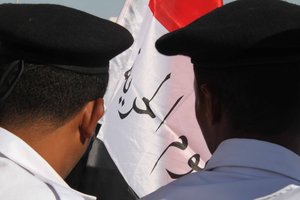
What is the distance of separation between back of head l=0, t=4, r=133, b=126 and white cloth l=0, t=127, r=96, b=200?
7 cm

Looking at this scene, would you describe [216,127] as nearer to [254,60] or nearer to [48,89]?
[254,60]

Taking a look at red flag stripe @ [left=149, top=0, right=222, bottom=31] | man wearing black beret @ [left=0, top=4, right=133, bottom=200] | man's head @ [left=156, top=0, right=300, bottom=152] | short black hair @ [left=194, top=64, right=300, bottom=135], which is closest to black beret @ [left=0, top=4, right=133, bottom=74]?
man wearing black beret @ [left=0, top=4, right=133, bottom=200]

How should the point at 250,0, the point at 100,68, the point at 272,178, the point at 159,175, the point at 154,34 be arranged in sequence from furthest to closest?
the point at 154,34
the point at 159,175
the point at 100,68
the point at 250,0
the point at 272,178

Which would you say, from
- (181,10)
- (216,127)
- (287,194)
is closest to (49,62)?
(216,127)

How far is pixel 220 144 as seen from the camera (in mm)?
1327

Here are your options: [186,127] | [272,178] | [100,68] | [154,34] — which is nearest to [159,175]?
[186,127]

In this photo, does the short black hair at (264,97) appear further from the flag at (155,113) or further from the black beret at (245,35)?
the flag at (155,113)

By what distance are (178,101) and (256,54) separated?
5.85 feet

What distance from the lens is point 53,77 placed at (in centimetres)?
136

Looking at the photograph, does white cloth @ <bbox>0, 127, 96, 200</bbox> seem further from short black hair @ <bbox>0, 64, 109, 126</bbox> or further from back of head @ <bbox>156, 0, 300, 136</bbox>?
back of head @ <bbox>156, 0, 300, 136</bbox>

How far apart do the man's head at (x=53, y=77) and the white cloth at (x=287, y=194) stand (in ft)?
1.60

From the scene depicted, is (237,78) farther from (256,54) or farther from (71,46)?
(71,46)

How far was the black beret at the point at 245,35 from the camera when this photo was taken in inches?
49.4

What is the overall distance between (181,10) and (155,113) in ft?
2.27
